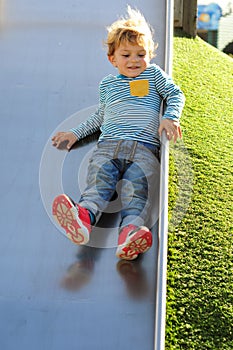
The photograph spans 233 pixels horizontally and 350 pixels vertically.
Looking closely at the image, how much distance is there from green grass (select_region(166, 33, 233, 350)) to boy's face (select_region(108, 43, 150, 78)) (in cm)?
65

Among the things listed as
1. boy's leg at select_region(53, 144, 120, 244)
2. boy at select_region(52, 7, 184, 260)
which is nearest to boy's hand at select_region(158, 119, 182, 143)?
boy at select_region(52, 7, 184, 260)

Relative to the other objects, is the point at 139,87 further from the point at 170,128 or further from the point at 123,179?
the point at 123,179

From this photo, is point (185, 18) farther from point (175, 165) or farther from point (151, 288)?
point (151, 288)

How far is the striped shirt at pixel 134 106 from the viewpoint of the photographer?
3107 mm

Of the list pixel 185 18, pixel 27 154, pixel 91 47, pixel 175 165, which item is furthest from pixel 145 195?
pixel 185 18

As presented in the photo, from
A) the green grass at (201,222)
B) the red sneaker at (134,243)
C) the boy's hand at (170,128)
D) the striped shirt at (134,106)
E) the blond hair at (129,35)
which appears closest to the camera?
the red sneaker at (134,243)

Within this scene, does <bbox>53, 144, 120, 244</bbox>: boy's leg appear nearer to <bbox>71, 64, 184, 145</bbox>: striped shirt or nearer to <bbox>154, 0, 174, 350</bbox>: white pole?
<bbox>71, 64, 184, 145</bbox>: striped shirt

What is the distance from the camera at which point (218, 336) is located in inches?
107

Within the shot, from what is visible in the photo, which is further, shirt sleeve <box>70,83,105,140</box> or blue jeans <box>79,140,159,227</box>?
shirt sleeve <box>70,83,105,140</box>

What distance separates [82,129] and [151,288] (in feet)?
3.55

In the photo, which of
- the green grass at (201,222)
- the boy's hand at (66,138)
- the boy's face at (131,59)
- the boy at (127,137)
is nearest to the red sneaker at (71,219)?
the boy at (127,137)

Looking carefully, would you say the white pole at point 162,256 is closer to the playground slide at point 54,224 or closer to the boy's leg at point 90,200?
the playground slide at point 54,224

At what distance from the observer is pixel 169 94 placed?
10.6 feet

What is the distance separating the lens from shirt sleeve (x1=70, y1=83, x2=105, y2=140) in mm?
3290
